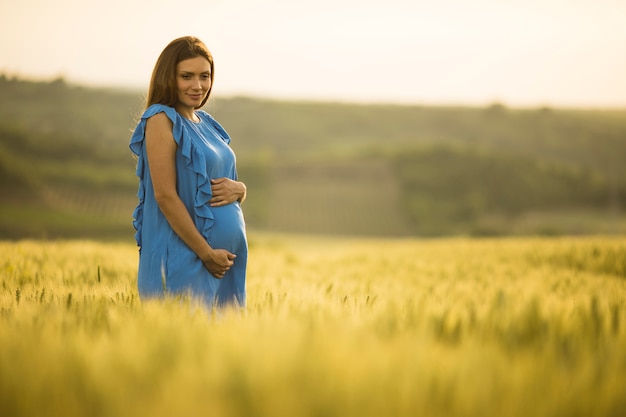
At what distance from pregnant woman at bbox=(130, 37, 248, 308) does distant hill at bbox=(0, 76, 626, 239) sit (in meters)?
32.6

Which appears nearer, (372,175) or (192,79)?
(192,79)

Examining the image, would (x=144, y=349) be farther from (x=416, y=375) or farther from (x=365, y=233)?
(x=365, y=233)

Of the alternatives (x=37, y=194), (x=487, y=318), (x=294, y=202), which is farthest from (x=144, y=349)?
(x=294, y=202)

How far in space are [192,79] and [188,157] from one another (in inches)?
17.3

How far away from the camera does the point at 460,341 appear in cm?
181

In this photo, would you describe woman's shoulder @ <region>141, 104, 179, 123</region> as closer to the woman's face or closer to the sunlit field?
the woman's face

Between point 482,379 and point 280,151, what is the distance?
90110 mm

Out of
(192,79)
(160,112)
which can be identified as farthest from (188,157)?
(192,79)

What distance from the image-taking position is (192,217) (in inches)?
127

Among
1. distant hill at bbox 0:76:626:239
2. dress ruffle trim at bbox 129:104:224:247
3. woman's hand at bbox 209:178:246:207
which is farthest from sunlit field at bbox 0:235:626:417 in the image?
distant hill at bbox 0:76:626:239

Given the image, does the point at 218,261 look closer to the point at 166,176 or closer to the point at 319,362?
the point at 166,176

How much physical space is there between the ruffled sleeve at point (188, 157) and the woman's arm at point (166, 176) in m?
0.03

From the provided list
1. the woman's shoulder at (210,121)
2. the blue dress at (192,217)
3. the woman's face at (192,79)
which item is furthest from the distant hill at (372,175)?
the woman's face at (192,79)

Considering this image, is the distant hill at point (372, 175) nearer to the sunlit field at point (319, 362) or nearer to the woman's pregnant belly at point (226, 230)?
the woman's pregnant belly at point (226, 230)
